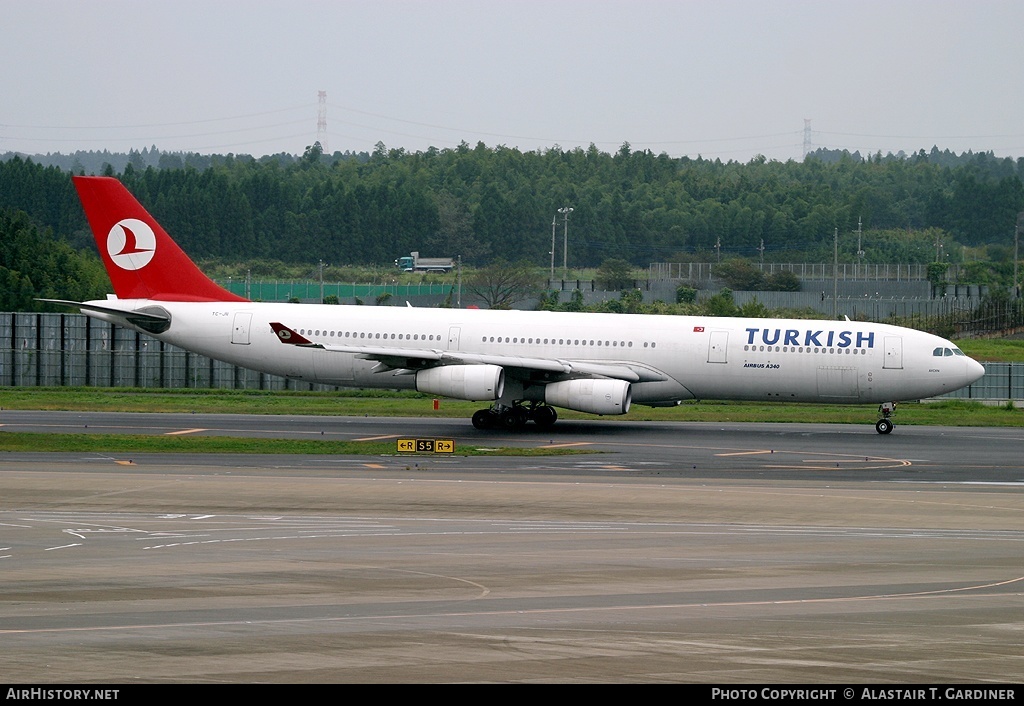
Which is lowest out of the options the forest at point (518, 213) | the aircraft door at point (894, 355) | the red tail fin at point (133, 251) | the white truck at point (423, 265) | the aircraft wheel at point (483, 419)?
the aircraft wheel at point (483, 419)


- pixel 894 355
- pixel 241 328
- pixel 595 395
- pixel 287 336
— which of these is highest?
pixel 241 328

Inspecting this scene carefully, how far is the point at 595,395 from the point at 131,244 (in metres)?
17.5

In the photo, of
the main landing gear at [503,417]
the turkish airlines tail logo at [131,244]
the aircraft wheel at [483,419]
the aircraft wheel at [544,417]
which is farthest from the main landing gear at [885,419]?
the turkish airlines tail logo at [131,244]

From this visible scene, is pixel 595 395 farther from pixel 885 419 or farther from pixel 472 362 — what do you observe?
pixel 885 419

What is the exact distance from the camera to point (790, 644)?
1316cm

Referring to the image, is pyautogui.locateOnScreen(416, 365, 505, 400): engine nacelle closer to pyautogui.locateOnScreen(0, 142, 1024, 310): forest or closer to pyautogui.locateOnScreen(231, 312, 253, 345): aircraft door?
pyautogui.locateOnScreen(231, 312, 253, 345): aircraft door

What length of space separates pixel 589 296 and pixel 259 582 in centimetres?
8461

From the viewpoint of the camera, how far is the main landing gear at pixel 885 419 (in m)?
40.2

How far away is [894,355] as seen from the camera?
39656mm

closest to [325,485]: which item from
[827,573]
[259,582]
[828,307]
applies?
[259,582]

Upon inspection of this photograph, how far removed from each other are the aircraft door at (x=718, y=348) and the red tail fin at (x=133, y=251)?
693 inches

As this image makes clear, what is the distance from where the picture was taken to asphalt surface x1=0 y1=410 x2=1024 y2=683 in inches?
490

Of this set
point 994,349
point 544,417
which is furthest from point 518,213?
point 544,417

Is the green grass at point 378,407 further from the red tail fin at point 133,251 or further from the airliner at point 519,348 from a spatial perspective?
the red tail fin at point 133,251
